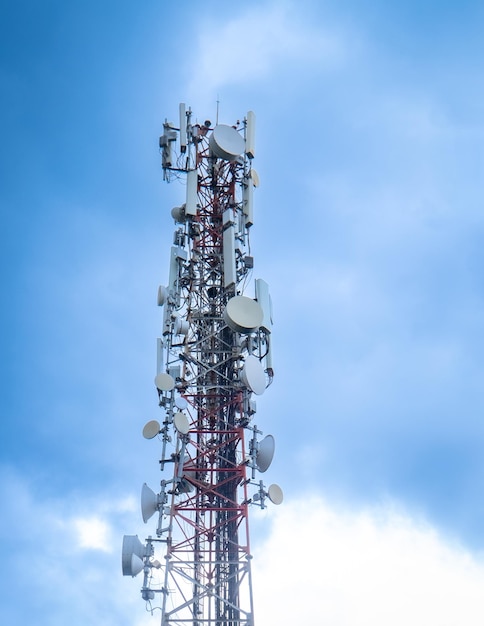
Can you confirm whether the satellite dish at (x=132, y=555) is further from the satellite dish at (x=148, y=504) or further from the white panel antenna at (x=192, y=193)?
the white panel antenna at (x=192, y=193)

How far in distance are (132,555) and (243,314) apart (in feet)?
30.9

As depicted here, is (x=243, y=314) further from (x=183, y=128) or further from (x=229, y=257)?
(x=183, y=128)

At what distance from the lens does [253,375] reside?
93.6ft

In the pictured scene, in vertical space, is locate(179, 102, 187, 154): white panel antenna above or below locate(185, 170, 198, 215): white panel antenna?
above

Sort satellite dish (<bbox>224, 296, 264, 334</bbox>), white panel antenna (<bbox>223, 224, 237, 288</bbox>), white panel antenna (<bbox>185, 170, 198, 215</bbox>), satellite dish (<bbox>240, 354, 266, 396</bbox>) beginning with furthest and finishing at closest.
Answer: white panel antenna (<bbox>185, 170, 198, 215</bbox>) < white panel antenna (<bbox>223, 224, 237, 288</bbox>) < satellite dish (<bbox>224, 296, 264, 334</bbox>) < satellite dish (<bbox>240, 354, 266, 396</bbox>)

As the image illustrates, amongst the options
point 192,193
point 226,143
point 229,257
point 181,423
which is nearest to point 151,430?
point 181,423

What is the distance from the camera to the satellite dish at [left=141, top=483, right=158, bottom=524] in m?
27.1

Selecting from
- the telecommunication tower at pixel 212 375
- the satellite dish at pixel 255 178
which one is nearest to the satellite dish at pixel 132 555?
the telecommunication tower at pixel 212 375

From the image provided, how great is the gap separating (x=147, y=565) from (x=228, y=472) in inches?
184

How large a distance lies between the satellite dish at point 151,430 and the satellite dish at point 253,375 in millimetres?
3531

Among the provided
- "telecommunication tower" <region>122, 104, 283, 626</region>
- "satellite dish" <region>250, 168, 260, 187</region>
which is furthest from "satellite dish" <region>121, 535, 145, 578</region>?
"satellite dish" <region>250, 168, 260, 187</region>

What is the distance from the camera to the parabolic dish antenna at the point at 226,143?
33.0 meters

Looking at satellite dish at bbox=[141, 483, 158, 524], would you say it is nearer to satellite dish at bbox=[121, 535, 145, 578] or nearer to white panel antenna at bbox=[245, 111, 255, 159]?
satellite dish at bbox=[121, 535, 145, 578]

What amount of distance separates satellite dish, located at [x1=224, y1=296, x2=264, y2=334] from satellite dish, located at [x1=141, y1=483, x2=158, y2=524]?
21.9 ft
